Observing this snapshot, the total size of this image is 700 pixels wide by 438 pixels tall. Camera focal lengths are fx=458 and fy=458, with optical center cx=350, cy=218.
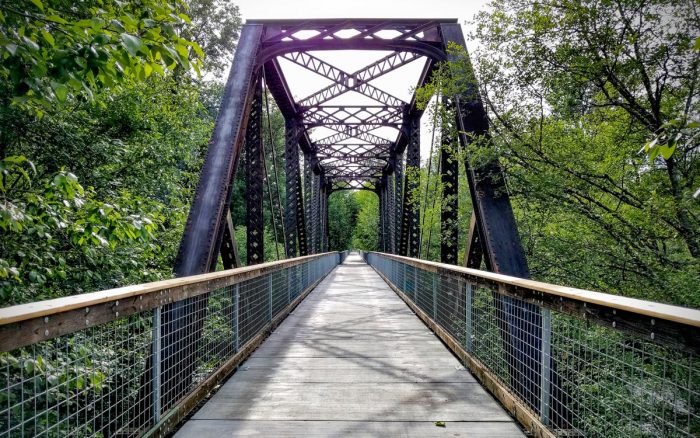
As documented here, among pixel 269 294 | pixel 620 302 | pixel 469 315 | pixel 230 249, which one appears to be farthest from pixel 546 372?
pixel 230 249

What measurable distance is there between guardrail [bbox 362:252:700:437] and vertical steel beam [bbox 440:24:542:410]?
3cm

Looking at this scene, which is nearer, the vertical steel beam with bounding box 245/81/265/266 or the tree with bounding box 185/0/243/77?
the vertical steel beam with bounding box 245/81/265/266

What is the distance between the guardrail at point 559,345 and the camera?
6.11 ft

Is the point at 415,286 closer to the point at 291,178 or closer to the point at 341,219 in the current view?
the point at 291,178

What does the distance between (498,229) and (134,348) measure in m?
4.13

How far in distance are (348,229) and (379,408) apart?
7693 cm

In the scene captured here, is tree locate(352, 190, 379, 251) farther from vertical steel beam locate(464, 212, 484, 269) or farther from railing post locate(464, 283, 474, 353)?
railing post locate(464, 283, 474, 353)

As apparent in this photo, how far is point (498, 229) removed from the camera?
551 centimetres

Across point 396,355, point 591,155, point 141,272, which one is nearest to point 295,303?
point 141,272

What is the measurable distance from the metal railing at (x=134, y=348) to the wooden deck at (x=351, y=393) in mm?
248

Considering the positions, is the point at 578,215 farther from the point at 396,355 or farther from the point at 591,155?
the point at 396,355

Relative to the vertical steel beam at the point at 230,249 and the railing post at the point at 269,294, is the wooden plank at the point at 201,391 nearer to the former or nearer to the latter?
the railing post at the point at 269,294

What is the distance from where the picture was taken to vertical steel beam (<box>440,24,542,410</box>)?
3.79 meters

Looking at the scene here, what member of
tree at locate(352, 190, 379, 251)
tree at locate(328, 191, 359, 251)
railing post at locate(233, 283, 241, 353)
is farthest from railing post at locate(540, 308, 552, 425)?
tree at locate(328, 191, 359, 251)
